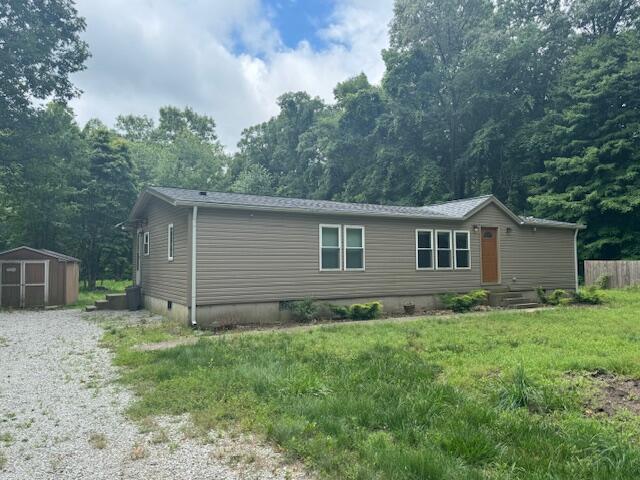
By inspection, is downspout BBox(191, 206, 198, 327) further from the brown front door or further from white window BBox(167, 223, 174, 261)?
the brown front door

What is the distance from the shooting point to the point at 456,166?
91.6 feet

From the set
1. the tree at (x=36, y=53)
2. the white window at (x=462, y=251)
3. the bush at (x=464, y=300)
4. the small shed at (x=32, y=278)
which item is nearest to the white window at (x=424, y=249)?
the white window at (x=462, y=251)

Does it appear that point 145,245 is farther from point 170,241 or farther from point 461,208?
point 461,208

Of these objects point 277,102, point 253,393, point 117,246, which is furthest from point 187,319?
point 277,102

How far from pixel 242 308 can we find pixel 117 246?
1745 centimetres

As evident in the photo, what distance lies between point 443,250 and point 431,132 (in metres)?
16.9

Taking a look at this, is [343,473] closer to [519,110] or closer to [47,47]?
[47,47]

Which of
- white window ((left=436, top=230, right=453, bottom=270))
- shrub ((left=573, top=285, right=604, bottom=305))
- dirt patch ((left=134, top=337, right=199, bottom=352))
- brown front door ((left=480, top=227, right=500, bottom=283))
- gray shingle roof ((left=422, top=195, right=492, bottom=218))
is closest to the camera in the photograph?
dirt patch ((left=134, top=337, right=199, bottom=352))

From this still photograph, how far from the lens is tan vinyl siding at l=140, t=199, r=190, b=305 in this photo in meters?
10.5

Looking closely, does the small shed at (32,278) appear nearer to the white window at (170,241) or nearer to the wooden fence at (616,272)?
the white window at (170,241)

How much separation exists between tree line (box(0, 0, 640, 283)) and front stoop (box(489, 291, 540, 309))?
30.1ft

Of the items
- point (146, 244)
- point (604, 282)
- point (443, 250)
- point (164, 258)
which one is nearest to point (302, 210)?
point (164, 258)

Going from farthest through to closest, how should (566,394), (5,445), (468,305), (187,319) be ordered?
(468,305) < (187,319) < (566,394) < (5,445)

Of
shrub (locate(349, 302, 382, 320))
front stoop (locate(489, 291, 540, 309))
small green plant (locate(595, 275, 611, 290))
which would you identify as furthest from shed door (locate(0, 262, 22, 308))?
small green plant (locate(595, 275, 611, 290))
